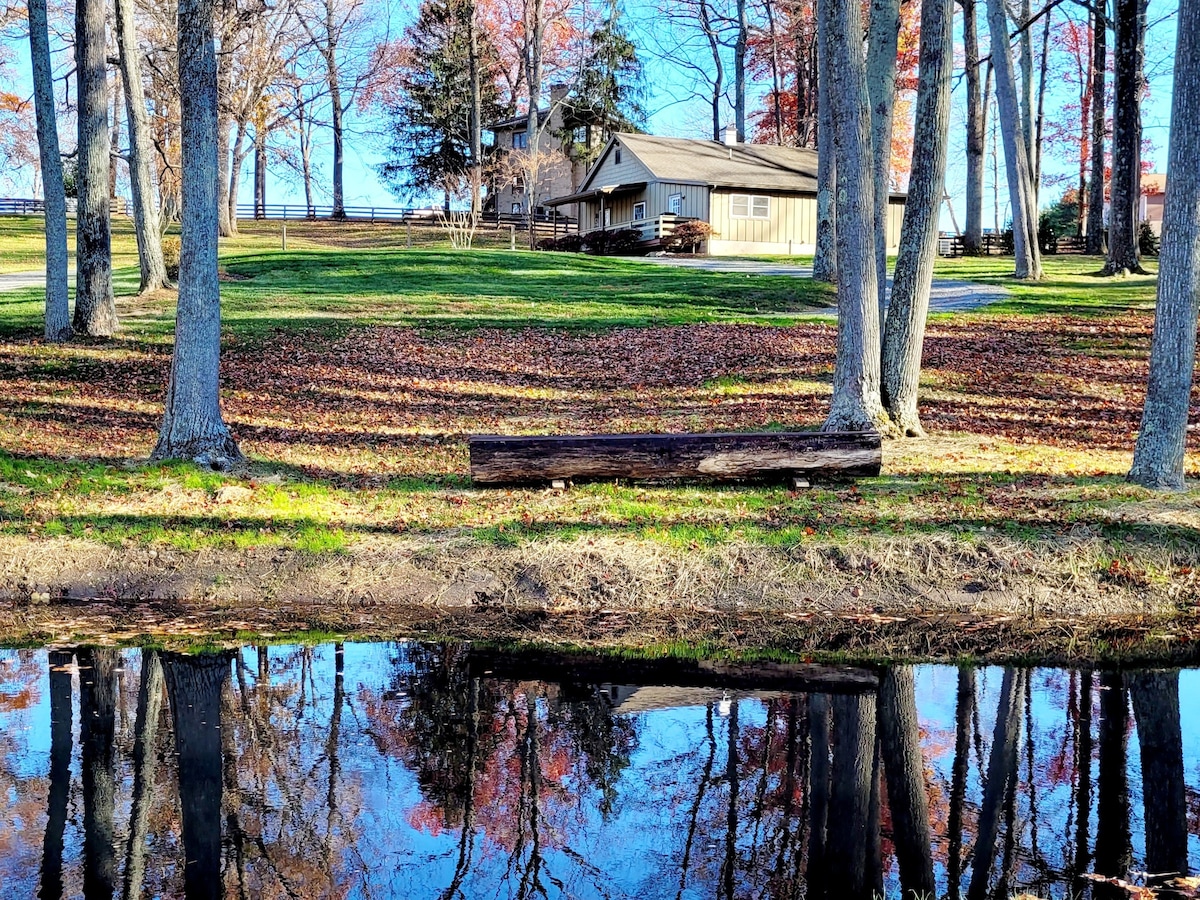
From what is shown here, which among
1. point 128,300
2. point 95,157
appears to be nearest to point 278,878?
point 95,157

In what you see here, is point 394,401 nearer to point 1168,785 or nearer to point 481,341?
point 481,341

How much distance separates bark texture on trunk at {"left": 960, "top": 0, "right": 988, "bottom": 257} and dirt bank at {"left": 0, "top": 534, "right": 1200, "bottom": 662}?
20.2 m

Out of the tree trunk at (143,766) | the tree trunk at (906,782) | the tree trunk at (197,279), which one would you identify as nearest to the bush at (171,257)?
the tree trunk at (197,279)

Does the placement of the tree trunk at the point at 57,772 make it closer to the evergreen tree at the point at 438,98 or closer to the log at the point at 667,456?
the log at the point at 667,456

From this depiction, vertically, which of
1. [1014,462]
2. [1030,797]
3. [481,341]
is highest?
[481,341]

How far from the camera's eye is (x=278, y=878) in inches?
198

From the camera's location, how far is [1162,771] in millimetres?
6289

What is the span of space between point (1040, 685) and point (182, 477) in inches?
313

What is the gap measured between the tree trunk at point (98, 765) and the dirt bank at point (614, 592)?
1014 mm

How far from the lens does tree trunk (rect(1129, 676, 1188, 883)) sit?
527cm

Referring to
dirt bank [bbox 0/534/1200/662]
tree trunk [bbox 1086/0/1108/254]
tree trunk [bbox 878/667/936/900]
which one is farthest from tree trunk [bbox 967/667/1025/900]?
tree trunk [bbox 1086/0/1108/254]

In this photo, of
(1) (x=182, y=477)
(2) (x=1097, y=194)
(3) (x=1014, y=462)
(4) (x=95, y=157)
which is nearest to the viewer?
(1) (x=182, y=477)

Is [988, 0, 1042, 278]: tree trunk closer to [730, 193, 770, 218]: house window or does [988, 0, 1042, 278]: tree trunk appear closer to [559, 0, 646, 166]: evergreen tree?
[730, 193, 770, 218]: house window

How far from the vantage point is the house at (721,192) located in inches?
1570
